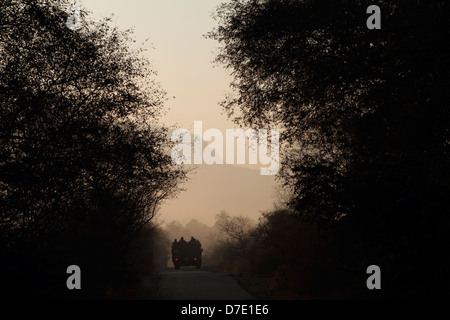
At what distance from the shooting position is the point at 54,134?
13.1 m

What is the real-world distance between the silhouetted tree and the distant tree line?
3.79 metres

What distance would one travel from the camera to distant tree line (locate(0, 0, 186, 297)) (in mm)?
12281

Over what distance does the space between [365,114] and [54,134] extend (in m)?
7.37

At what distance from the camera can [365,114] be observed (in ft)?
39.5

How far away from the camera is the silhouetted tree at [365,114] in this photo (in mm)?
10820

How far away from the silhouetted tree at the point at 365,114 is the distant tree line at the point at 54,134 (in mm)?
3787

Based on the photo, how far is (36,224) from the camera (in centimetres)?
1401
